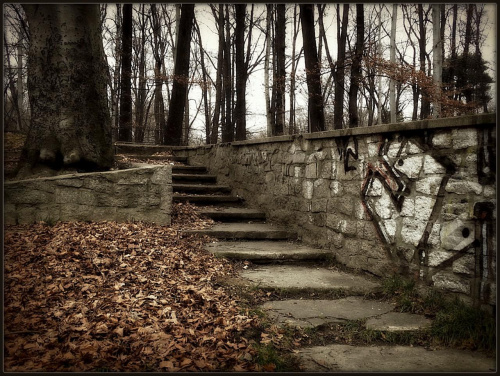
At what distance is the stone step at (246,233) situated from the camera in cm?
542

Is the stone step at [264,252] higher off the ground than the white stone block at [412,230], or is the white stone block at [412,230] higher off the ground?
the white stone block at [412,230]

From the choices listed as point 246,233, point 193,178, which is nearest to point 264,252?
point 246,233

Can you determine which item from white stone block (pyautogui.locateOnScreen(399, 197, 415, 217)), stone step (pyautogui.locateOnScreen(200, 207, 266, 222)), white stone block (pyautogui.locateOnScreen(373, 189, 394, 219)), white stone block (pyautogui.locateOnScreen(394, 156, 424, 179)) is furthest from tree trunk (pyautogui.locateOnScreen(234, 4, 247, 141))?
white stone block (pyautogui.locateOnScreen(399, 197, 415, 217))

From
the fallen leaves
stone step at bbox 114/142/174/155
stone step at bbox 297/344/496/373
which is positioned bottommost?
stone step at bbox 297/344/496/373

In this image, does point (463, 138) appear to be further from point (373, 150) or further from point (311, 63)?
point (311, 63)

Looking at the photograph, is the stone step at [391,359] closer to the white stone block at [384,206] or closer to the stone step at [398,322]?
the stone step at [398,322]

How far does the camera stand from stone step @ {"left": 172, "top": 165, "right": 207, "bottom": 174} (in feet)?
27.2

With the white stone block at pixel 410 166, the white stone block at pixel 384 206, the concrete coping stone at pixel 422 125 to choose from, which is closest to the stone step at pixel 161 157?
the concrete coping stone at pixel 422 125

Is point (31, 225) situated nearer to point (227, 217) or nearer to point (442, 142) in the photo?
point (227, 217)

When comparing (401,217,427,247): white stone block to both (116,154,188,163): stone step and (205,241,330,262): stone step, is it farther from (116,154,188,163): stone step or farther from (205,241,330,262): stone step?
(116,154,188,163): stone step

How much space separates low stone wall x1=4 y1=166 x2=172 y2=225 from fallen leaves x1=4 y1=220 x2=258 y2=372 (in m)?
0.46

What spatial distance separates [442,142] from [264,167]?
3.65 meters

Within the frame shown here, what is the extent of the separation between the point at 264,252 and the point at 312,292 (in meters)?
1.12

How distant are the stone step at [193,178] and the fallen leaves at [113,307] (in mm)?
3485
